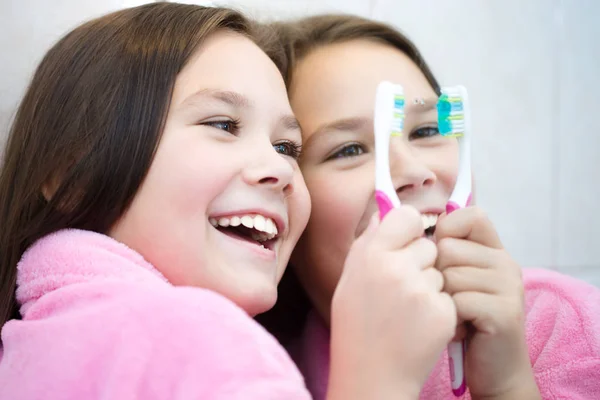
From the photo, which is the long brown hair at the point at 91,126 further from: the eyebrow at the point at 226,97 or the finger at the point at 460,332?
the finger at the point at 460,332

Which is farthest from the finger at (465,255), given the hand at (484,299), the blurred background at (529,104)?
the blurred background at (529,104)

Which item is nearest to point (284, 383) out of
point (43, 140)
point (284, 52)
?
point (43, 140)

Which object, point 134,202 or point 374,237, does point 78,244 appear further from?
point 374,237

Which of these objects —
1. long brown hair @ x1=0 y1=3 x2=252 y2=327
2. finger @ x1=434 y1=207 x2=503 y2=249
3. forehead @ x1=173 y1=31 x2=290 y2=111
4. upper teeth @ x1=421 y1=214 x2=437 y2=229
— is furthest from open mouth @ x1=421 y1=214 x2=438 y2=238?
long brown hair @ x1=0 y1=3 x2=252 y2=327

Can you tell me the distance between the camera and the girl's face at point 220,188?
1.78ft

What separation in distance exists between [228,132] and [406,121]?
0.76ft

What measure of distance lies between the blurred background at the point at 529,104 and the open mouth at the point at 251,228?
20.2 inches

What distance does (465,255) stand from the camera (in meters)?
0.54

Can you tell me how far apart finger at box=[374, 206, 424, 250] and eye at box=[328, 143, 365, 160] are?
22 centimetres

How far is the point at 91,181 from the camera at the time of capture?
547 millimetres

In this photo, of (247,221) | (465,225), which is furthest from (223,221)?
(465,225)

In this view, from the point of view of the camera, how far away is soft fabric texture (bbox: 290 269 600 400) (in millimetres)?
639

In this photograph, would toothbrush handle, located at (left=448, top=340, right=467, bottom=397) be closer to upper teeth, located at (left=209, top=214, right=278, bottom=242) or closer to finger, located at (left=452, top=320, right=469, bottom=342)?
finger, located at (left=452, top=320, right=469, bottom=342)

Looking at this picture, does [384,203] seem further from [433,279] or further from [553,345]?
[553,345]
